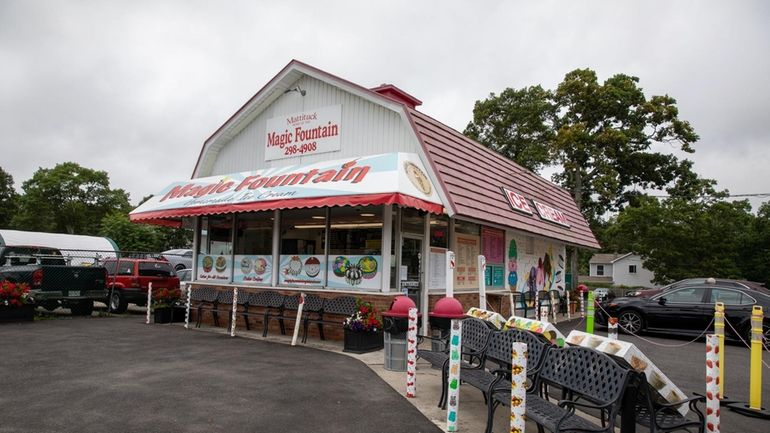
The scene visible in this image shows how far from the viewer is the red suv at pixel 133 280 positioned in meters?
17.2

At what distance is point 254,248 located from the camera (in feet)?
45.1

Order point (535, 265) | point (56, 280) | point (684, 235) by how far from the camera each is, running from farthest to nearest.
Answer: point (684, 235) < point (535, 265) < point (56, 280)

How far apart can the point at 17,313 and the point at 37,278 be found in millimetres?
1547

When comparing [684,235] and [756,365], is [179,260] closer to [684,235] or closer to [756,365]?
[756,365]

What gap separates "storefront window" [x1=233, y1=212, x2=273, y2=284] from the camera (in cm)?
1322

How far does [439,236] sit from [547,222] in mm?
6403

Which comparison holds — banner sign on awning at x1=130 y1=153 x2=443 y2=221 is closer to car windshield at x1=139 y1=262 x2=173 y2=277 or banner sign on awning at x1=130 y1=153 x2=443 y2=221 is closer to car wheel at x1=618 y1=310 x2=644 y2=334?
car windshield at x1=139 y1=262 x2=173 y2=277

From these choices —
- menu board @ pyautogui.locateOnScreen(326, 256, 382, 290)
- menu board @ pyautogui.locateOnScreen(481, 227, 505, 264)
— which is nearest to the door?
menu board @ pyautogui.locateOnScreen(326, 256, 382, 290)

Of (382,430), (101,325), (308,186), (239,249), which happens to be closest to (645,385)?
(382,430)

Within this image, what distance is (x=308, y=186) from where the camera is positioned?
444 inches

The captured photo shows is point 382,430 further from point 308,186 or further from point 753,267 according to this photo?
point 753,267

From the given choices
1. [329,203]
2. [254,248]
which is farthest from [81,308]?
[329,203]

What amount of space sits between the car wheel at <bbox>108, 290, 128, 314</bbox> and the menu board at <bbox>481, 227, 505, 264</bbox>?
11.7 m

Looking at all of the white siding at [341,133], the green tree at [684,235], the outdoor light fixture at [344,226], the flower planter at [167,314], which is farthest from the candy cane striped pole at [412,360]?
the green tree at [684,235]
